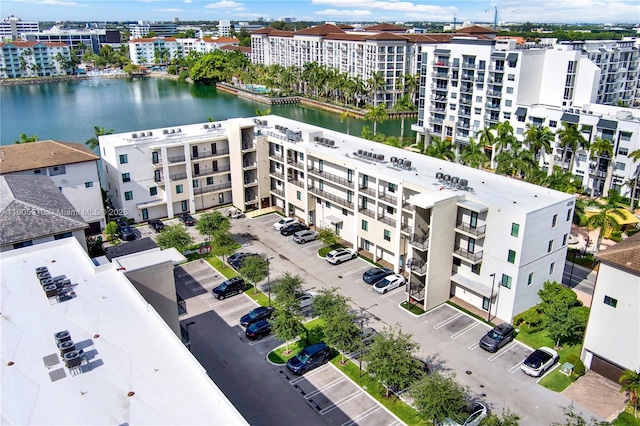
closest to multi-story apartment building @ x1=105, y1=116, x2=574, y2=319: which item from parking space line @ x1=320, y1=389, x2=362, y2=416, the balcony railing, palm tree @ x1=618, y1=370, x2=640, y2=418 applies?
the balcony railing

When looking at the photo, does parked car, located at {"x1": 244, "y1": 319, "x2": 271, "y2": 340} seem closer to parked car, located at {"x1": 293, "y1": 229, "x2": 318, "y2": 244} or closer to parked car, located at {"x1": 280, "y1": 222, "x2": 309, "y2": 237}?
parked car, located at {"x1": 293, "y1": 229, "x2": 318, "y2": 244}

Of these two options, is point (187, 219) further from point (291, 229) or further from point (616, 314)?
point (616, 314)

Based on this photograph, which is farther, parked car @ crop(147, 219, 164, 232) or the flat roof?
parked car @ crop(147, 219, 164, 232)

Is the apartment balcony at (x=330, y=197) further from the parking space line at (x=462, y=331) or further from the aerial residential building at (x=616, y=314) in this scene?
the aerial residential building at (x=616, y=314)

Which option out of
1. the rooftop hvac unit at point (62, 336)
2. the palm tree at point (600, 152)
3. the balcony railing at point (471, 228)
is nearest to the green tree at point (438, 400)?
the balcony railing at point (471, 228)

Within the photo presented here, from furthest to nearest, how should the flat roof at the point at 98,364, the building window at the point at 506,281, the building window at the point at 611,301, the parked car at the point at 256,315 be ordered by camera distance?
the parked car at the point at 256,315
the building window at the point at 506,281
the building window at the point at 611,301
the flat roof at the point at 98,364
